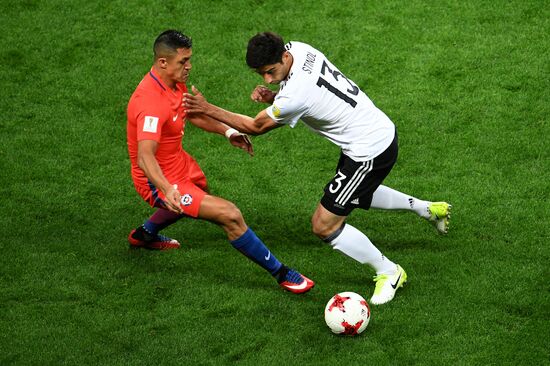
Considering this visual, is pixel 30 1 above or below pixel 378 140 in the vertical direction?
below

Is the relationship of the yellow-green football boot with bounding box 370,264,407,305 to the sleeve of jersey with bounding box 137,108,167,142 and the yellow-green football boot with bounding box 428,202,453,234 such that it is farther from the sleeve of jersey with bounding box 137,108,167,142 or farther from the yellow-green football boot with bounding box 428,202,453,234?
the sleeve of jersey with bounding box 137,108,167,142

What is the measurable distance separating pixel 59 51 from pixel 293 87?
226 inches

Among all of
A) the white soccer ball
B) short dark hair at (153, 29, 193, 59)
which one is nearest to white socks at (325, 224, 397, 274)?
the white soccer ball

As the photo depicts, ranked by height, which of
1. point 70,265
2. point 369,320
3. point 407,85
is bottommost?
point 70,265

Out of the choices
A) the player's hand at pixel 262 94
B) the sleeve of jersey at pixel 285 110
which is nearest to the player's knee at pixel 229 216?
the sleeve of jersey at pixel 285 110

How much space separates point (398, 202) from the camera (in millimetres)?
8766

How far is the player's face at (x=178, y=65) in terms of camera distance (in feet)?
26.8

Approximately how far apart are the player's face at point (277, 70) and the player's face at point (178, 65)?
31.2 inches

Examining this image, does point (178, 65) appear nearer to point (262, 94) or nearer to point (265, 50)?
point (262, 94)

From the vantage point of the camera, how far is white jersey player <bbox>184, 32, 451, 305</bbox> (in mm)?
7738

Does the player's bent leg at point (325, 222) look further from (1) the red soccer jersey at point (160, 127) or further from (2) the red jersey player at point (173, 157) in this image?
(1) the red soccer jersey at point (160, 127)

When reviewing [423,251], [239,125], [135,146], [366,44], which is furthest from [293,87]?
[366,44]

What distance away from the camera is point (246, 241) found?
26.3ft

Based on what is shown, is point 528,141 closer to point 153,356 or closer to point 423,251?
point 423,251
